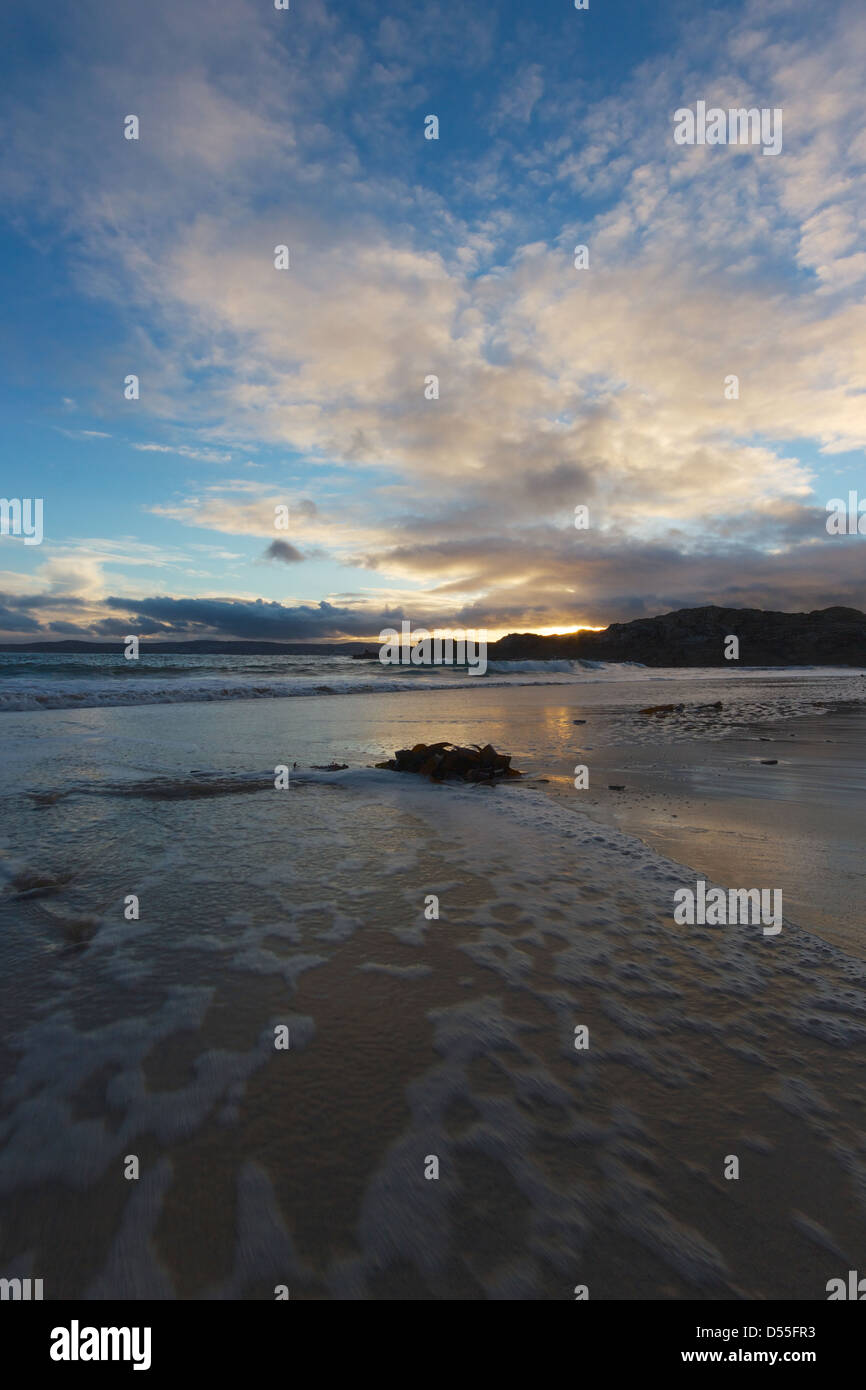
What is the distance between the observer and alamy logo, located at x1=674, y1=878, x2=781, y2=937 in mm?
3811

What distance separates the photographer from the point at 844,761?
9.43m

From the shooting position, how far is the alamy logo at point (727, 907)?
3811 mm

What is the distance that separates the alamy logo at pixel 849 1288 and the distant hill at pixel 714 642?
74695 millimetres

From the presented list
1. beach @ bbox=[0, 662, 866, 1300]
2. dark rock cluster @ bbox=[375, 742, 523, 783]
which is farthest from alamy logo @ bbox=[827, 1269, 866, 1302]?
dark rock cluster @ bbox=[375, 742, 523, 783]

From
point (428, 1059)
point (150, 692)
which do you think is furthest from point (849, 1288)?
point (150, 692)

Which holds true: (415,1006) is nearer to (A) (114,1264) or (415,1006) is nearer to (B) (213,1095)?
(B) (213,1095)

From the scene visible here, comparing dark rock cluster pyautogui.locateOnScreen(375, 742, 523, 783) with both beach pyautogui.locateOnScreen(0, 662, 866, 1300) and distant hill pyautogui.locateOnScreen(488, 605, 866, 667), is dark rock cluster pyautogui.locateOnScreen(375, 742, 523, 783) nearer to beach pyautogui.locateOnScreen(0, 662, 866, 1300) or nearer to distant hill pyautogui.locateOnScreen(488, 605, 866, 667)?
beach pyautogui.locateOnScreen(0, 662, 866, 1300)

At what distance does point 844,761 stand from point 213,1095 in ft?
34.0

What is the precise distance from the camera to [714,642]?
293 feet

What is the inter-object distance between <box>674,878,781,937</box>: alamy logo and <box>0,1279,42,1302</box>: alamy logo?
11.3 feet

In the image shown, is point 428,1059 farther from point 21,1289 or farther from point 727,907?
point 727,907

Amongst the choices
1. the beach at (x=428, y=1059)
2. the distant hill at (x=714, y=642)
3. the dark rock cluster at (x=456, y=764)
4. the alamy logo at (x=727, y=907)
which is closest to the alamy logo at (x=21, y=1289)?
the beach at (x=428, y=1059)

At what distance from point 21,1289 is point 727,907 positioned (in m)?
3.99
